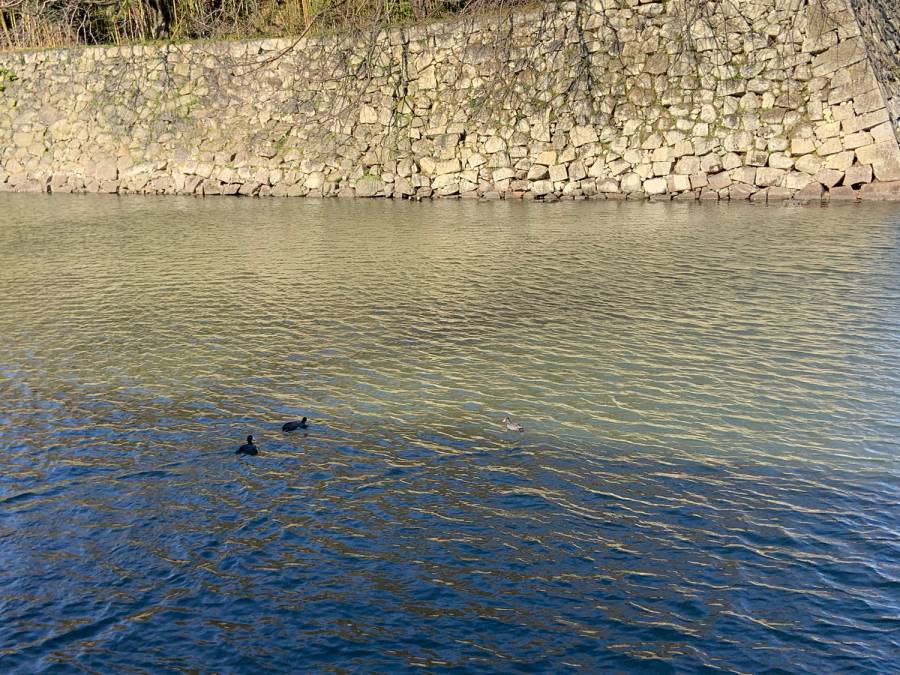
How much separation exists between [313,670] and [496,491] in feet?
5.83

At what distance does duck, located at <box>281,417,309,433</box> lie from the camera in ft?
20.0

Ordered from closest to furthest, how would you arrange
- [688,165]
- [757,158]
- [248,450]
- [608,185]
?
[248,450] < [757,158] < [688,165] < [608,185]

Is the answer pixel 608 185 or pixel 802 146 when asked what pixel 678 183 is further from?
pixel 802 146

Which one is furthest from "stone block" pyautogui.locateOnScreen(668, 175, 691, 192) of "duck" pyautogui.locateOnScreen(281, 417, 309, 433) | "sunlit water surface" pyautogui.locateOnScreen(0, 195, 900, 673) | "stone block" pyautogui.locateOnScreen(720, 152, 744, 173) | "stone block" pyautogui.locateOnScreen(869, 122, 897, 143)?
"duck" pyautogui.locateOnScreen(281, 417, 309, 433)

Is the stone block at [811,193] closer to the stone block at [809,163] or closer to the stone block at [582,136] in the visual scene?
the stone block at [809,163]

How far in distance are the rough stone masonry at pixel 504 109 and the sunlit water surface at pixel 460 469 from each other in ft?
16.8

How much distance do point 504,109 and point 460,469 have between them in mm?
13140

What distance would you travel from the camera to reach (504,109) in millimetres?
17688

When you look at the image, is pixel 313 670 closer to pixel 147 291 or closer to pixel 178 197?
pixel 147 291

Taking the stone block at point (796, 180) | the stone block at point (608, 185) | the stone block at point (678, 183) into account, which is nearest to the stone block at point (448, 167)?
the stone block at point (608, 185)

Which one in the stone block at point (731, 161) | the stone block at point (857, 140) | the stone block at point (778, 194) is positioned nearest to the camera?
the stone block at point (857, 140)

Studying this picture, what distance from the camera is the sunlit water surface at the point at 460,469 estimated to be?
3957 millimetres

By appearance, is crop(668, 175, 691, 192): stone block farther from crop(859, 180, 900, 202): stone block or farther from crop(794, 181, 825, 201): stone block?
crop(859, 180, 900, 202): stone block

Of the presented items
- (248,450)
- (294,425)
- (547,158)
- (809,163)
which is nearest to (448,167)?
(547,158)
